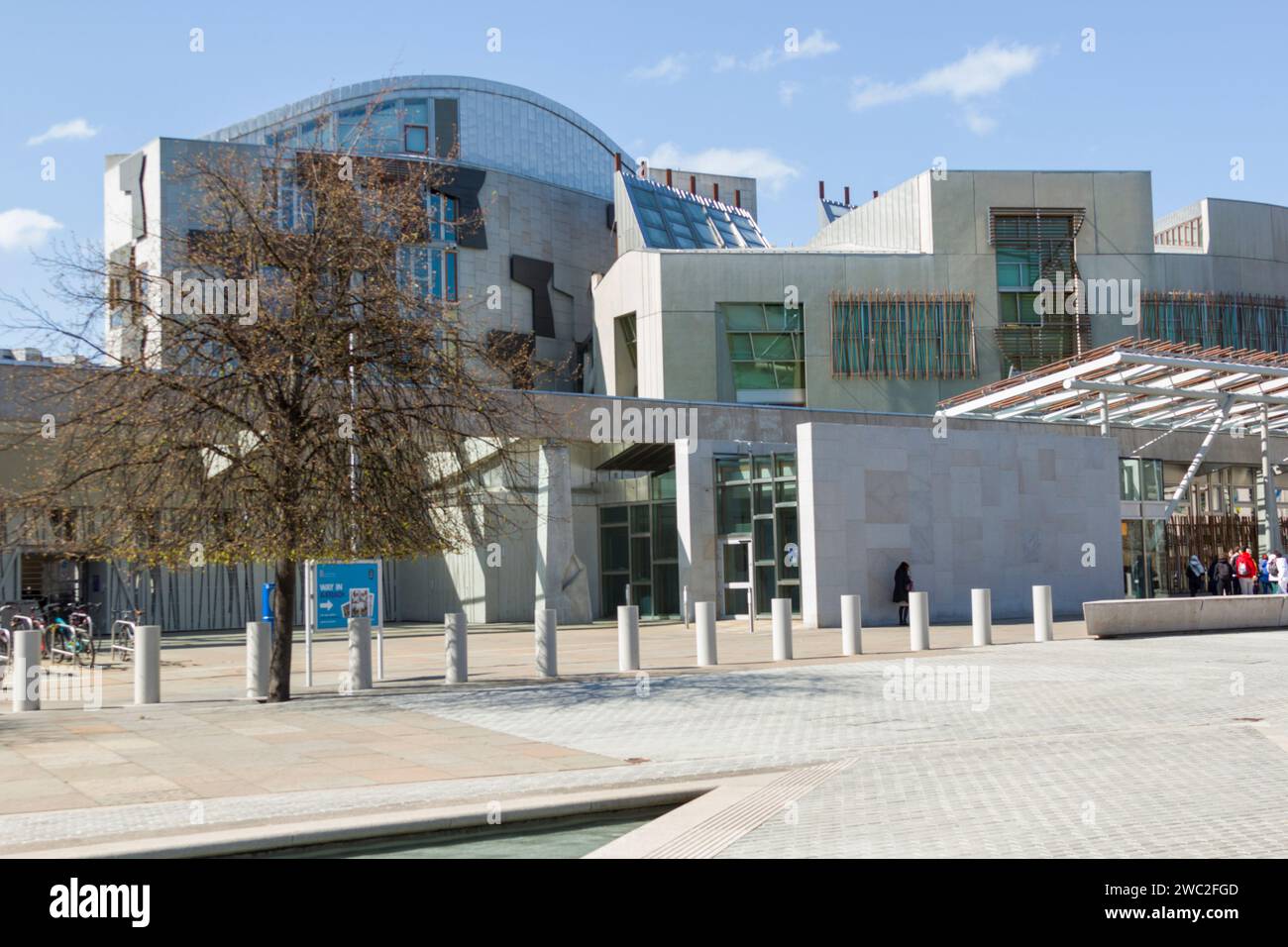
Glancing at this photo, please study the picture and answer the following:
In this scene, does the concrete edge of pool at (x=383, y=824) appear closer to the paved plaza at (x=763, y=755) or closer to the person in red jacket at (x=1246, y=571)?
the paved plaza at (x=763, y=755)

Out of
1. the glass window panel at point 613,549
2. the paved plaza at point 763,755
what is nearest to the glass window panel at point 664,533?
the glass window panel at point 613,549

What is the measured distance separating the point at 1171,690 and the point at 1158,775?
20.8 ft

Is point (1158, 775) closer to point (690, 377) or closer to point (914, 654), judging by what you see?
point (914, 654)

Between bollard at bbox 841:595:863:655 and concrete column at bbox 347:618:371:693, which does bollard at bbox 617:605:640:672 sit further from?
bollard at bbox 841:595:863:655

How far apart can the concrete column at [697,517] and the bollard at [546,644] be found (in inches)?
561

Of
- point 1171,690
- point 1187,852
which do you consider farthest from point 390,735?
point 1171,690

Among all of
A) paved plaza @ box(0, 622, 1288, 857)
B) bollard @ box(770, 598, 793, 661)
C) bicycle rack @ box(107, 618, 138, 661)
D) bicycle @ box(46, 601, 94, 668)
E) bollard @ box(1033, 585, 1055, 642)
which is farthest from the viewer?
bicycle rack @ box(107, 618, 138, 661)

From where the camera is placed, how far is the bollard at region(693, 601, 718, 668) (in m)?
19.4

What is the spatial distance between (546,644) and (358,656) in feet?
8.55

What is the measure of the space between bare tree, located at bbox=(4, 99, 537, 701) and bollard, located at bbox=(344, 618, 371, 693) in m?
1.15

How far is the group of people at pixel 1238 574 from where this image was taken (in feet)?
106

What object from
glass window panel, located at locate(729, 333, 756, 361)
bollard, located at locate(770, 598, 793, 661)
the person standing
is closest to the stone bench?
bollard, located at locate(770, 598, 793, 661)

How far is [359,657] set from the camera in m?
16.8
